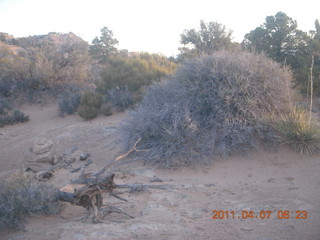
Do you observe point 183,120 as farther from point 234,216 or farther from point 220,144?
point 234,216

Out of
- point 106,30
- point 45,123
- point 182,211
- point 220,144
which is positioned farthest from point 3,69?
point 182,211

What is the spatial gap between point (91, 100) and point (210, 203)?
9658 millimetres

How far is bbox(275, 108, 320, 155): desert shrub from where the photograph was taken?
7426 mm

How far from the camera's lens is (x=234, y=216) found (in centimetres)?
513

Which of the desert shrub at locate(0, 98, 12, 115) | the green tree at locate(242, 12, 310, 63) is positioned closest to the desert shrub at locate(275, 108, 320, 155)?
the green tree at locate(242, 12, 310, 63)

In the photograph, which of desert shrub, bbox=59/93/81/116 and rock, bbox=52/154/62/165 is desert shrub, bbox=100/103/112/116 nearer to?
desert shrub, bbox=59/93/81/116

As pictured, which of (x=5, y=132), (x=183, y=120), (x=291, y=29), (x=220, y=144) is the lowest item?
(x=5, y=132)

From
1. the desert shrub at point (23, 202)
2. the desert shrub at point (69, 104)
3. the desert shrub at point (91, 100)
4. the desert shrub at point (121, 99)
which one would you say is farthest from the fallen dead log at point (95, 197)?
the desert shrub at point (69, 104)

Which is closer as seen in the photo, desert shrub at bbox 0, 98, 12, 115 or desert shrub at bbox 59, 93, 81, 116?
desert shrub at bbox 59, 93, 81, 116

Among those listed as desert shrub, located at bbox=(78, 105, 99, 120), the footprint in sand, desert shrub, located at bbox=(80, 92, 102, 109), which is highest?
desert shrub, located at bbox=(80, 92, 102, 109)

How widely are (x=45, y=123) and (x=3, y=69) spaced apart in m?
5.85

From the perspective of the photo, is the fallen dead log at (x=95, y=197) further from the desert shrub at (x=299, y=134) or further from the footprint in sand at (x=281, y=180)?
the desert shrub at (x=299, y=134)
